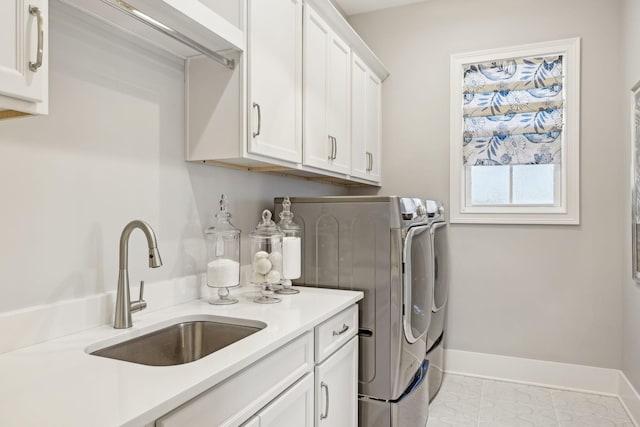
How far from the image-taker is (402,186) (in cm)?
346

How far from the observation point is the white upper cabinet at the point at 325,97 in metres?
2.20

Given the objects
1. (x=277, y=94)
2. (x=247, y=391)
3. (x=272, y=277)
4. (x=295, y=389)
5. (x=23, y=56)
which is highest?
(x=277, y=94)

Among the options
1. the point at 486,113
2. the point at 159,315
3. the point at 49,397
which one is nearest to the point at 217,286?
the point at 159,315

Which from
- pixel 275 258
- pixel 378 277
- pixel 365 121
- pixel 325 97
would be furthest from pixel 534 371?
pixel 325 97

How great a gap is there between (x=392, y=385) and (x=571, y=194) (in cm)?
195

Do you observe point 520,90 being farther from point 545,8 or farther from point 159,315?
point 159,315

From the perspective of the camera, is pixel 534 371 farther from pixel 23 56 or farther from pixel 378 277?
pixel 23 56

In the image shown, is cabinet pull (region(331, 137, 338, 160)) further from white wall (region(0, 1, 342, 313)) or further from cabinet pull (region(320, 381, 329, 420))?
cabinet pull (region(320, 381, 329, 420))

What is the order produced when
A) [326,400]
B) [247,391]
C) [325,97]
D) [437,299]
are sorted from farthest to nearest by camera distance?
[437,299]
[325,97]
[326,400]
[247,391]

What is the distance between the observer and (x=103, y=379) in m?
0.98

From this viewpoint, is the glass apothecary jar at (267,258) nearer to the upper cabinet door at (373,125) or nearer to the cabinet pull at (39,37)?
the cabinet pull at (39,37)

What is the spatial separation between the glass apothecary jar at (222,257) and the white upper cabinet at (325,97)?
0.56 m

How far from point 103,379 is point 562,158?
123 inches

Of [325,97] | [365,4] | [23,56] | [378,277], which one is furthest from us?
[365,4]
